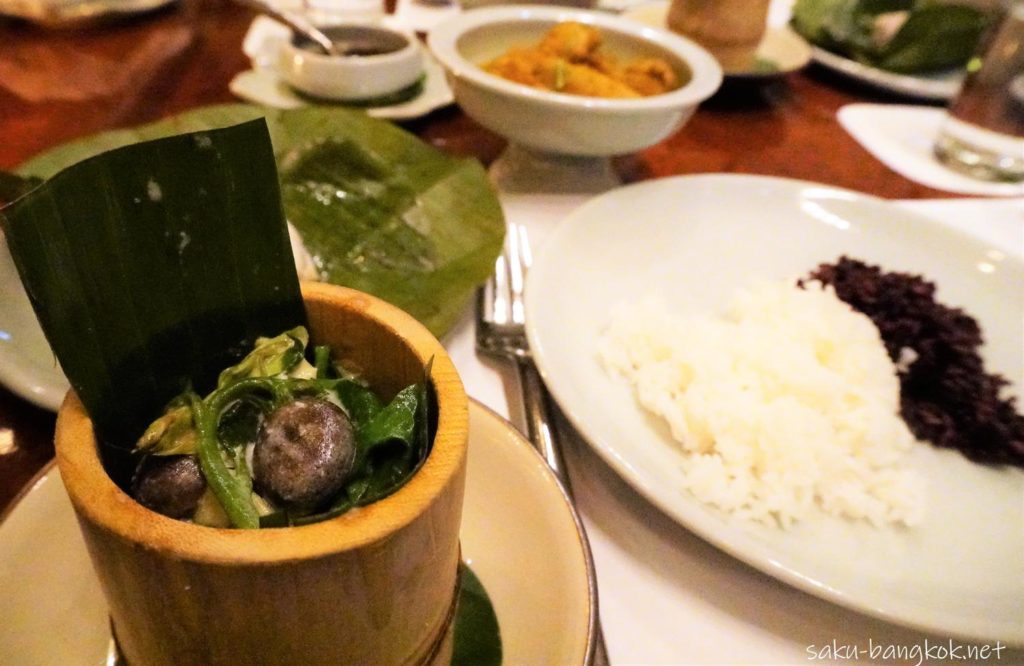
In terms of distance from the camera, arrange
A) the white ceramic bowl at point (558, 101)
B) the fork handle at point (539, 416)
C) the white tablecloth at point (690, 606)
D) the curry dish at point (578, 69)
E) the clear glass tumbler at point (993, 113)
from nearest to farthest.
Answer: the white tablecloth at point (690, 606), the fork handle at point (539, 416), the white ceramic bowl at point (558, 101), the curry dish at point (578, 69), the clear glass tumbler at point (993, 113)

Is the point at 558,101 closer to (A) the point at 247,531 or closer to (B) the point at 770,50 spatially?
(A) the point at 247,531

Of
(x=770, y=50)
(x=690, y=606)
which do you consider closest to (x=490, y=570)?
(x=690, y=606)

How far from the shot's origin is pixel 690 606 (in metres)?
0.61

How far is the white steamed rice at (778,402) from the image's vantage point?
0.68m

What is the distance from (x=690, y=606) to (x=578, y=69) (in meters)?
0.88

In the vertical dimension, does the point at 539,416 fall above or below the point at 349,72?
below

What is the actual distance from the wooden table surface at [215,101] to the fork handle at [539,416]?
2.02 feet

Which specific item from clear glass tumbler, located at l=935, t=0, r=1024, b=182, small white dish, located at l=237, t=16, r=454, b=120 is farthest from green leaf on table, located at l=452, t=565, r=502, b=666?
clear glass tumbler, located at l=935, t=0, r=1024, b=182

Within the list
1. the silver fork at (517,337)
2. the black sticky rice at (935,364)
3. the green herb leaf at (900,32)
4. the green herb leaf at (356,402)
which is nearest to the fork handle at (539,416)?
the silver fork at (517,337)

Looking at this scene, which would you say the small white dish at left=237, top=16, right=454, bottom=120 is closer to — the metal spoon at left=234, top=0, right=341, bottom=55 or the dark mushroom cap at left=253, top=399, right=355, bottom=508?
the metal spoon at left=234, top=0, right=341, bottom=55

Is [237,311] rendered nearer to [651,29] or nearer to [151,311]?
[151,311]

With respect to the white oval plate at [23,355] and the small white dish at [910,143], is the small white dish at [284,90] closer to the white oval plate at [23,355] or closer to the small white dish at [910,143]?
the white oval plate at [23,355]

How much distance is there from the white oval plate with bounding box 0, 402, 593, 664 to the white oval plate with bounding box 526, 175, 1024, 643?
0.33 feet

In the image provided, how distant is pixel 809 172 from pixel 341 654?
4.37ft
